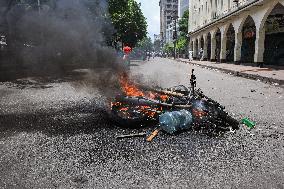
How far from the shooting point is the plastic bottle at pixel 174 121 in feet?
17.4

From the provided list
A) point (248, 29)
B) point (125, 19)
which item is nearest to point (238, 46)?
point (248, 29)

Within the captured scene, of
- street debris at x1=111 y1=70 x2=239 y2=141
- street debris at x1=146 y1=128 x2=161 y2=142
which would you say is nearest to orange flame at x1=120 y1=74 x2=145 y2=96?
street debris at x1=111 y1=70 x2=239 y2=141

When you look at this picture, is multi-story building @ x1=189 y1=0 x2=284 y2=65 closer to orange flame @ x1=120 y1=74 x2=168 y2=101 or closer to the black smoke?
the black smoke

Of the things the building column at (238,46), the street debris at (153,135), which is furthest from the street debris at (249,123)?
the building column at (238,46)

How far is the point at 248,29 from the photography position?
1086 inches

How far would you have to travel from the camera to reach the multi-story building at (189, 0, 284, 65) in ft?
70.5

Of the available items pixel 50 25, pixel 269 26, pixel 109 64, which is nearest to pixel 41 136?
pixel 50 25

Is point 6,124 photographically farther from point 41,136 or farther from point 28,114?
point 41,136

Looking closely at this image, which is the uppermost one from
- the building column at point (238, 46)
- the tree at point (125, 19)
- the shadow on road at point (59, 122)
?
the tree at point (125, 19)

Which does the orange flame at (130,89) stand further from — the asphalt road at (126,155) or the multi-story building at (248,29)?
the multi-story building at (248,29)

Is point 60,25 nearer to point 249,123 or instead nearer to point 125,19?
point 249,123

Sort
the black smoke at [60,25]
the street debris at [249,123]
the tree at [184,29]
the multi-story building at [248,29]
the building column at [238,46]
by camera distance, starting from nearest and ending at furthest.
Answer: the street debris at [249,123] → the black smoke at [60,25] → the multi-story building at [248,29] → the building column at [238,46] → the tree at [184,29]

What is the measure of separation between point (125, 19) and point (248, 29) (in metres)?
14.0

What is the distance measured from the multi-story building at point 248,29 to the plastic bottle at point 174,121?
52.2 feet
